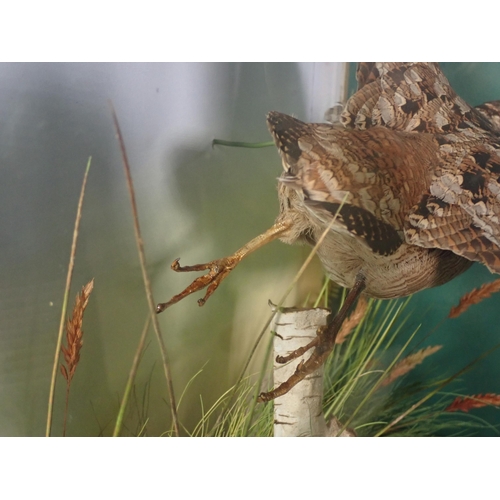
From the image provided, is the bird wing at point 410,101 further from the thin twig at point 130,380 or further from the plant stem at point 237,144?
the thin twig at point 130,380

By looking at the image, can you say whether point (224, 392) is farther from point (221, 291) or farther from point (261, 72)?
point (261, 72)

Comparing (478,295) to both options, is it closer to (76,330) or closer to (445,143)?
(445,143)

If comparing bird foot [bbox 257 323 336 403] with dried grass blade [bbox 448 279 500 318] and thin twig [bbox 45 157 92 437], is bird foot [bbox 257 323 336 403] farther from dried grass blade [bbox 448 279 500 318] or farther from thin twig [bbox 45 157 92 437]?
thin twig [bbox 45 157 92 437]

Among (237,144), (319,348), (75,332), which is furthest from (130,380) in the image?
(237,144)

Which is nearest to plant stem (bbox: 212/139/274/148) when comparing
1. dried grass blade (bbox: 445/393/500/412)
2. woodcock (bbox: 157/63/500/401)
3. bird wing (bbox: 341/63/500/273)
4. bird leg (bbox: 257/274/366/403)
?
woodcock (bbox: 157/63/500/401)

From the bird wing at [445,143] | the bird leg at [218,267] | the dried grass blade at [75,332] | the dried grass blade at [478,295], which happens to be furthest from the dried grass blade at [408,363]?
the dried grass blade at [75,332]

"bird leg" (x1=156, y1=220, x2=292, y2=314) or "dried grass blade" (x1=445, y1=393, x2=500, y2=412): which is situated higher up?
"bird leg" (x1=156, y1=220, x2=292, y2=314)
